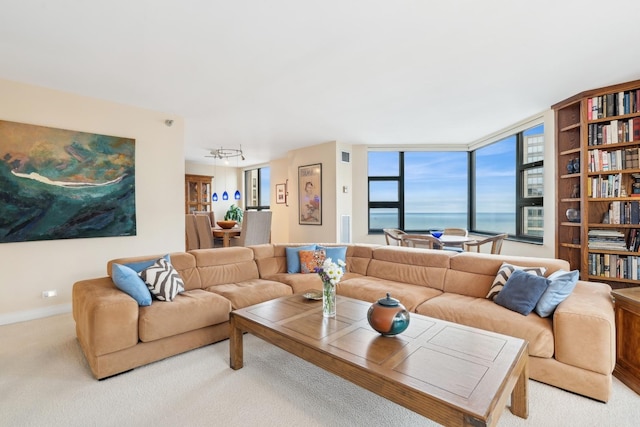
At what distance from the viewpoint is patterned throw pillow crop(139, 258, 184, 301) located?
2723 millimetres

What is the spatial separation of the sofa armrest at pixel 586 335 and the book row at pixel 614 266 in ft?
5.52

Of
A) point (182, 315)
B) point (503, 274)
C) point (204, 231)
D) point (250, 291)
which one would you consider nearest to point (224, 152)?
point (204, 231)

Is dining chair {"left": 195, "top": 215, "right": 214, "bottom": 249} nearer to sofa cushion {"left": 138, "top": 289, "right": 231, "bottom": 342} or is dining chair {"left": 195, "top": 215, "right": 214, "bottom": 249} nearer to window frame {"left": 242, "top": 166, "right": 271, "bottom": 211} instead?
sofa cushion {"left": 138, "top": 289, "right": 231, "bottom": 342}

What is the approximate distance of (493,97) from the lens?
12.4 ft

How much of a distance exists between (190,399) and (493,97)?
4230mm

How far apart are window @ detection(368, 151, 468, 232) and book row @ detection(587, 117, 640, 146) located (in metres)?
2.97

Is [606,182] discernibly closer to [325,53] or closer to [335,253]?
[335,253]

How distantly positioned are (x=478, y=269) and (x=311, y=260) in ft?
5.98

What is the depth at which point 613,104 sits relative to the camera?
3.40 m

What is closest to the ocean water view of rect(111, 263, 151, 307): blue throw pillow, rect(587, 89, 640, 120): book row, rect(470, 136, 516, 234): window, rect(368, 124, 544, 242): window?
rect(368, 124, 544, 242): window

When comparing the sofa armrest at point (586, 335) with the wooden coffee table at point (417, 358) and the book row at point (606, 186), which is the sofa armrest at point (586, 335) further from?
the book row at point (606, 186)

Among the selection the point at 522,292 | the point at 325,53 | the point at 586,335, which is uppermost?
the point at 325,53

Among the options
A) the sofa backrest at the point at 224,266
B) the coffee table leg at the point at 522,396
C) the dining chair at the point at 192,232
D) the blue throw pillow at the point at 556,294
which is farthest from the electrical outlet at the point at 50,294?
the blue throw pillow at the point at 556,294

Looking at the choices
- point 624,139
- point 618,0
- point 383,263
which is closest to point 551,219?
point 624,139
